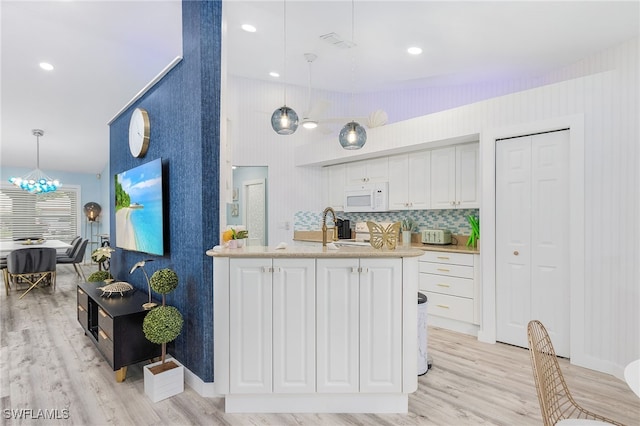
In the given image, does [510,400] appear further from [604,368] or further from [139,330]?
[139,330]

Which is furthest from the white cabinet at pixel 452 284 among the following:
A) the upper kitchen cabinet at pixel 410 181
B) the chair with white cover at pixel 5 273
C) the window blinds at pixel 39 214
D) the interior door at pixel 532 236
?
the window blinds at pixel 39 214

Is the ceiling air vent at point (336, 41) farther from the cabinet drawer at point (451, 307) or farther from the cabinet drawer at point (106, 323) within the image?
the cabinet drawer at point (106, 323)

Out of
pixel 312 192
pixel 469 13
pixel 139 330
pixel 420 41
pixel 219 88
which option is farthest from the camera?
pixel 312 192

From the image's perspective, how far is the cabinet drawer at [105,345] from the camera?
2723 millimetres

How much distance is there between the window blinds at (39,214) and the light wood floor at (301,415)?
731 centimetres

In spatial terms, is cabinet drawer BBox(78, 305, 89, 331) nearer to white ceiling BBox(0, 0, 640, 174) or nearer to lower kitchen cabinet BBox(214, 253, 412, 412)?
lower kitchen cabinet BBox(214, 253, 412, 412)

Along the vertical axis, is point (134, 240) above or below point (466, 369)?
above

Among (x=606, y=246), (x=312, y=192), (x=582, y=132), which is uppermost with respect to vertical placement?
(x=582, y=132)

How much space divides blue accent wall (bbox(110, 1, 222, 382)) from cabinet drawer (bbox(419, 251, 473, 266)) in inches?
100

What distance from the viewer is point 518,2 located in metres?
2.77

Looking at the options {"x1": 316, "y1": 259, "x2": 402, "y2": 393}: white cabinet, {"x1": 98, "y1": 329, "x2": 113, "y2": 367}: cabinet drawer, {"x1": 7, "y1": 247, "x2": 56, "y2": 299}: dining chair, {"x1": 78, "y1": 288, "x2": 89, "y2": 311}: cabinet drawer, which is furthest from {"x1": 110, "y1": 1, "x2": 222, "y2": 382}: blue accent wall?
{"x1": 7, "y1": 247, "x2": 56, "y2": 299}: dining chair

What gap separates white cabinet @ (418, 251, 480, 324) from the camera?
373cm

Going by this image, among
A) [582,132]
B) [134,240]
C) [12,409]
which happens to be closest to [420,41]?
[582,132]

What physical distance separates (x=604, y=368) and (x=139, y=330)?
3.78m
